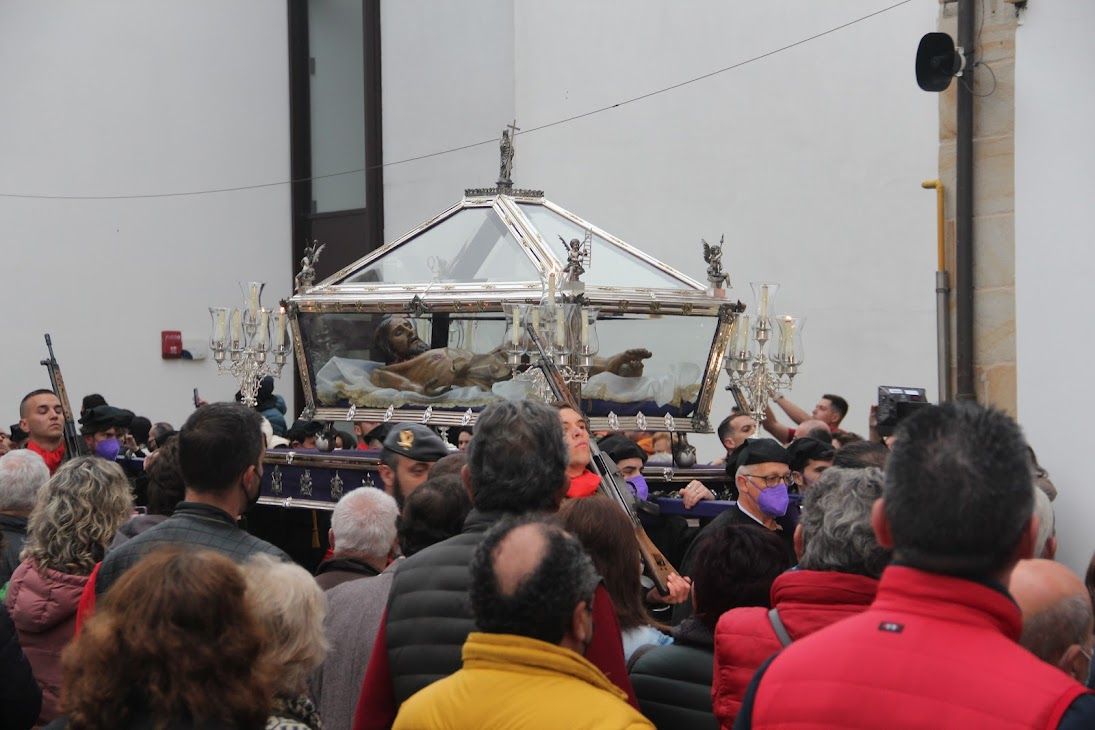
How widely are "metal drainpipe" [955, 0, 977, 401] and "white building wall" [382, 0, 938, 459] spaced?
3592 mm

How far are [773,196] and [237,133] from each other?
6.71 meters

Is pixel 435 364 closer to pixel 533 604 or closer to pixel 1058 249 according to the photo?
pixel 1058 249

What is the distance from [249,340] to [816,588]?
602 centimetres

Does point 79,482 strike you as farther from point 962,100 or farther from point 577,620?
point 962,100

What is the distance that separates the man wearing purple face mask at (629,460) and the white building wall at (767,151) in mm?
4926

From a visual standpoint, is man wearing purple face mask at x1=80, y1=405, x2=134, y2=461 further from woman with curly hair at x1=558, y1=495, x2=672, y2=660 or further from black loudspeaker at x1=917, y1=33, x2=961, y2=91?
woman with curly hair at x1=558, y1=495, x2=672, y2=660

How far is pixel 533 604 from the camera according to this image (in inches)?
103

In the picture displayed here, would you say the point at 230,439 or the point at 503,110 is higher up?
the point at 503,110

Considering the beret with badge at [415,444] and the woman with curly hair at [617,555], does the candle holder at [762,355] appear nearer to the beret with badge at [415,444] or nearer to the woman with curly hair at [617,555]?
the beret with badge at [415,444]

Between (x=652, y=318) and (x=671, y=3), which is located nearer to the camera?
(x=652, y=318)

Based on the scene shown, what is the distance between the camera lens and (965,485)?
206 centimetres

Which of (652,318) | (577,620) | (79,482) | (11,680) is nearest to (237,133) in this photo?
(652,318)

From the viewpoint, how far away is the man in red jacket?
1967 millimetres

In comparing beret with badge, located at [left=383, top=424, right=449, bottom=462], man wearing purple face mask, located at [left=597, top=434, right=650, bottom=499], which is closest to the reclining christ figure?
man wearing purple face mask, located at [left=597, top=434, right=650, bottom=499]
